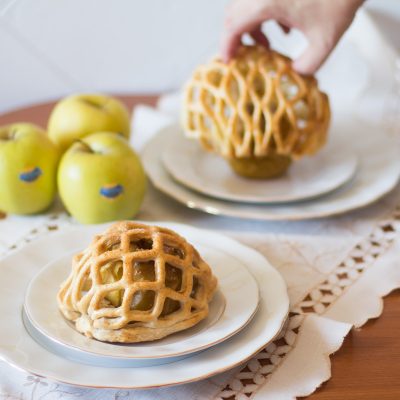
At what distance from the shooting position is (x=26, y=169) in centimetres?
98

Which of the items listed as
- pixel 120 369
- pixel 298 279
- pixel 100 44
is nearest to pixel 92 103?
pixel 298 279

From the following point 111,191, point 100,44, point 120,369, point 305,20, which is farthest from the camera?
point 100,44

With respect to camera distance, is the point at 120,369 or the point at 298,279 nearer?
the point at 120,369

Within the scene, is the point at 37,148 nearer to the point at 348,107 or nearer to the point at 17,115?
the point at 17,115

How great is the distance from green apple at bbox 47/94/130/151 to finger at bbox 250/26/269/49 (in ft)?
0.85

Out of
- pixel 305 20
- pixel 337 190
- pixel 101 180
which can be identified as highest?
pixel 305 20

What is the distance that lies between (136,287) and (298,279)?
0.84 feet

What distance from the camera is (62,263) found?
787mm

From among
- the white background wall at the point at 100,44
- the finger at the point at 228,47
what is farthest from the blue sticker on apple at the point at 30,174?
the white background wall at the point at 100,44

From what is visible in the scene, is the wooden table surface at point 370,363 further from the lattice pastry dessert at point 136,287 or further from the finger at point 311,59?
the finger at point 311,59

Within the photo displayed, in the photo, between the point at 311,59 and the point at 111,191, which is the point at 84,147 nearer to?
the point at 111,191

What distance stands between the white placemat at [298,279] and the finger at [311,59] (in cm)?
23

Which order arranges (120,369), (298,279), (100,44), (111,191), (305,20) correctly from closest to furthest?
1. (120,369)
2. (298,279)
3. (111,191)
4. (305,20)
5. (100,44)

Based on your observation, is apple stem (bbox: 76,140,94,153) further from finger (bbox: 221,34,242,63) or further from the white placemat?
finger (bbox: 221,34,242,63)
